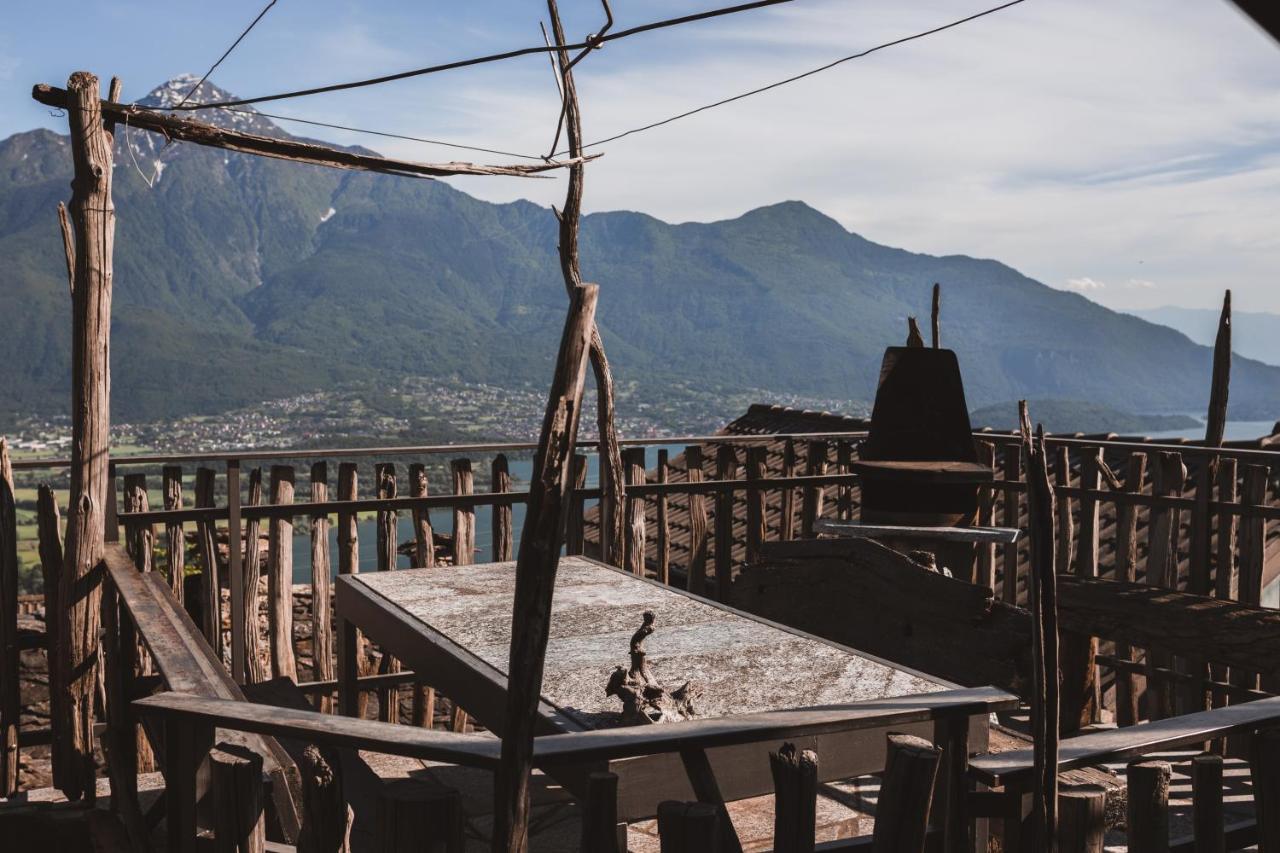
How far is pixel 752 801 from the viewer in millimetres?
4293

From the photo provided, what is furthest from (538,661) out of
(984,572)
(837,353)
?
(837,353)

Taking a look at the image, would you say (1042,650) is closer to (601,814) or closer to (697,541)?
(601,814)

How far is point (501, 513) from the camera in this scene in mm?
6480

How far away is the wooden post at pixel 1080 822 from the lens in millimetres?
2113

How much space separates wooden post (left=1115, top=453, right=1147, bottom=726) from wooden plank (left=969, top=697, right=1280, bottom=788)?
407 cm

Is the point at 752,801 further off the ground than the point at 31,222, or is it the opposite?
the point at 31,222

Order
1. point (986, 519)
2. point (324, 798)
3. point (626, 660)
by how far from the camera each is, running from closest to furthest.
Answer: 1. point (324, 798)
2. point (626, 660)
3. point (986, 519)

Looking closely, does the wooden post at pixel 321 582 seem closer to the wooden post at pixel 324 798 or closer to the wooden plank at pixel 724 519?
the wooden plank at pixel 724 519

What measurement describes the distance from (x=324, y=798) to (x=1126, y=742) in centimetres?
151

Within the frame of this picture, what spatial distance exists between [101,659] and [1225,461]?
18.8ft

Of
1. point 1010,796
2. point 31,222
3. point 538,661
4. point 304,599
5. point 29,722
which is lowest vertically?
point 29,722

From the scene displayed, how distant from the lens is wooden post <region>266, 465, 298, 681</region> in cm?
595

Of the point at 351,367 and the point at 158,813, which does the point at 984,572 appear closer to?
the point at 158,813

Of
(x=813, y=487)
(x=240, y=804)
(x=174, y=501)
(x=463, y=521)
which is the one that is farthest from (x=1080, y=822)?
(x=813, y=487)
